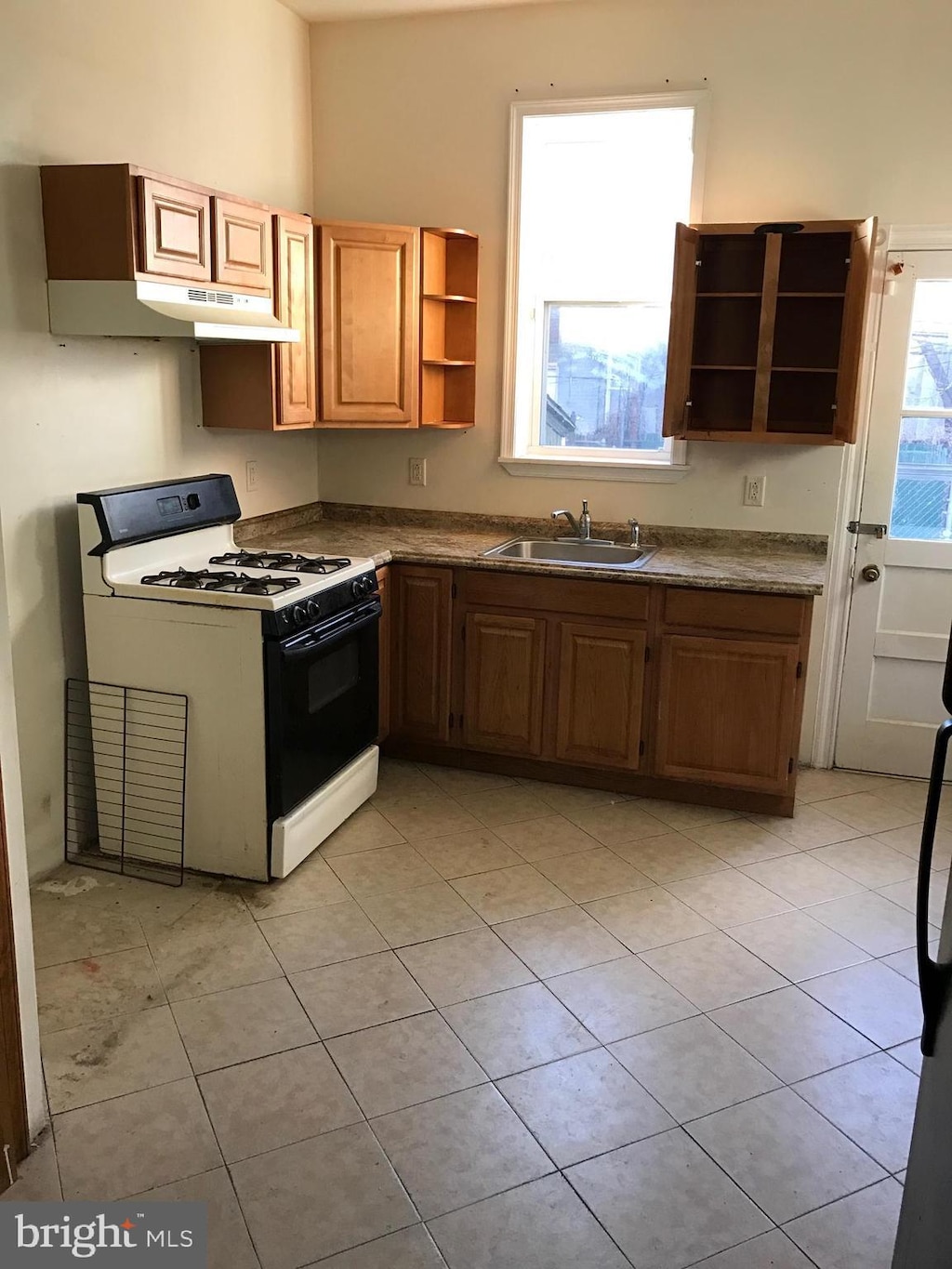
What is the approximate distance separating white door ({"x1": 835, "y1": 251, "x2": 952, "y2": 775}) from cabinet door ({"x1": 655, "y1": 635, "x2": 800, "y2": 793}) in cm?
68

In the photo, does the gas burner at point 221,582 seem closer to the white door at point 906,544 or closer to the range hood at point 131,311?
the range hood at point 131,311

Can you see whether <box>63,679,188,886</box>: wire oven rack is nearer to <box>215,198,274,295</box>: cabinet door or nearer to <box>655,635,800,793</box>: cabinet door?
<box>215,198,274,295</box>: cabinet door

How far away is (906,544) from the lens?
389 cm

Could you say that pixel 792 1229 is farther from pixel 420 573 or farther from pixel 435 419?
pixel 435 419

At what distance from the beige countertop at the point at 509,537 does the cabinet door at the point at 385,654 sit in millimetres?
140

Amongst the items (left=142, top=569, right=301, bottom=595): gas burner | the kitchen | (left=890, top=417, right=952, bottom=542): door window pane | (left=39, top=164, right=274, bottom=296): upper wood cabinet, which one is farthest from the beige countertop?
(left=39, top=164, right=274, bottom=296): upper wood cabinet

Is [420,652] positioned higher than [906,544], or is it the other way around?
[906,544]

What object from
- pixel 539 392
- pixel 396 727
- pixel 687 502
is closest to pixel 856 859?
pixel 687 502

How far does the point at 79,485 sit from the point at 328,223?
1.44 meters

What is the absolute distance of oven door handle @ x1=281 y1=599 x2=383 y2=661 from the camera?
2.99 metres

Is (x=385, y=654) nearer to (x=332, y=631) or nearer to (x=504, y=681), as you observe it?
(x=504, y=681)

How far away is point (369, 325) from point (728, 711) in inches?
78.2

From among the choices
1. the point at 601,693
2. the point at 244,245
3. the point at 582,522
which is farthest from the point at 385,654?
the point at 244,245

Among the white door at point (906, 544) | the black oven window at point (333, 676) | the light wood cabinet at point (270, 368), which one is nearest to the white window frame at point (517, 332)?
the white door at point (906, 544)
